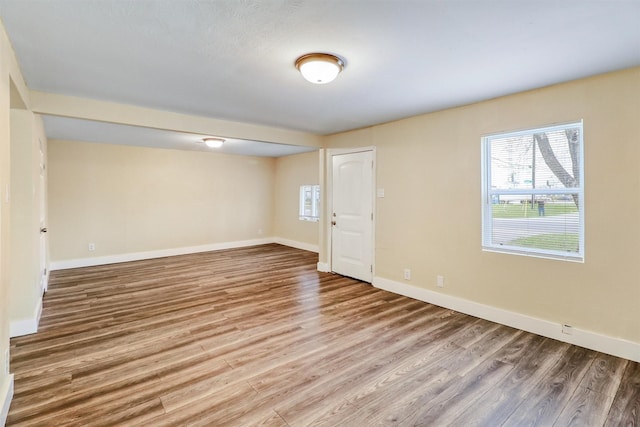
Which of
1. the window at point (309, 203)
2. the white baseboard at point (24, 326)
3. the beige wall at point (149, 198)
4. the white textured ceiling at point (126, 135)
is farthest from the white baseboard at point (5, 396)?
the window at point (309, 203)

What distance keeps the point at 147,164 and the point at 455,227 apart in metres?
5.90

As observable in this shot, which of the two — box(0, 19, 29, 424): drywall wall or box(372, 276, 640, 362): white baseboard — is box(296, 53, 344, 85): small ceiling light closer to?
box(0, 19, 29, 424): drywall wall

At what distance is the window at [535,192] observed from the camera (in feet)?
8.82

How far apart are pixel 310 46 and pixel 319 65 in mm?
161

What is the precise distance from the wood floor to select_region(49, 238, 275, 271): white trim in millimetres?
1888

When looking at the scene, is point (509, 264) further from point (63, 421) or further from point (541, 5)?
point (63, 421)

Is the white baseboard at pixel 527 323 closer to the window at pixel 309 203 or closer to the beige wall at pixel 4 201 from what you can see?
the window at pixel 309 203

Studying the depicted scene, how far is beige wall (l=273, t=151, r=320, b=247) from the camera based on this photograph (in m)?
6.93

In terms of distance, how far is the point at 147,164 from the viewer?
608 cm

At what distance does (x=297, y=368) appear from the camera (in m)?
2.30

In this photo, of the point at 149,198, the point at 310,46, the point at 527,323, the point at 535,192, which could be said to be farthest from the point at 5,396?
the point at 149,198

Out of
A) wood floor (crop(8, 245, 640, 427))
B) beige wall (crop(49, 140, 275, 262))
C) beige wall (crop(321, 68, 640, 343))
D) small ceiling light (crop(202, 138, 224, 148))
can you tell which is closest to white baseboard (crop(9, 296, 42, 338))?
wood floor (crop(8, 245, 640, 427))

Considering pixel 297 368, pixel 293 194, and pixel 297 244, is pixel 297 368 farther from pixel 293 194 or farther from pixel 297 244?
pixel 293 194

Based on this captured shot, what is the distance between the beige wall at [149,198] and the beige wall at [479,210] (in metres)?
3.97
